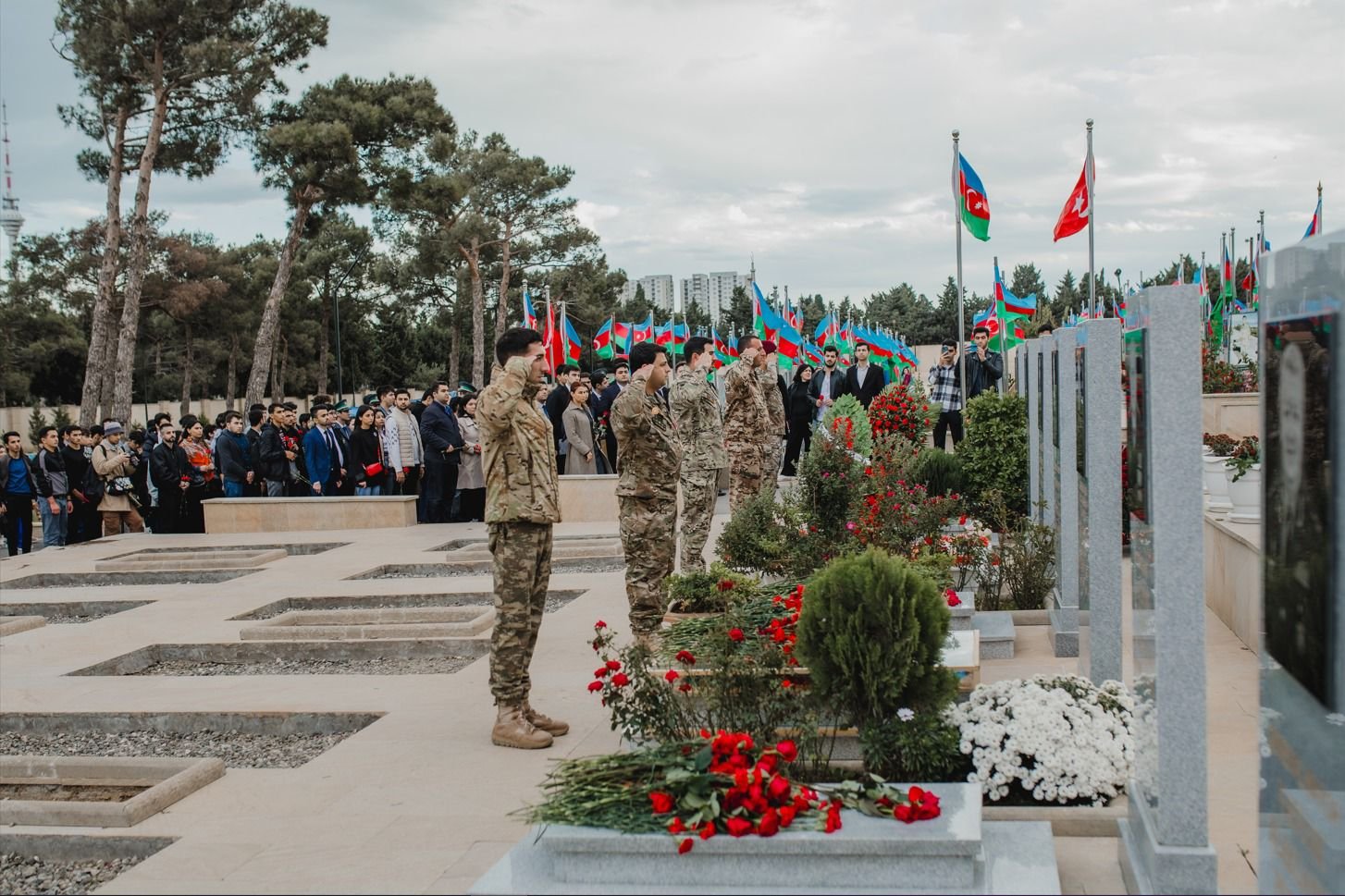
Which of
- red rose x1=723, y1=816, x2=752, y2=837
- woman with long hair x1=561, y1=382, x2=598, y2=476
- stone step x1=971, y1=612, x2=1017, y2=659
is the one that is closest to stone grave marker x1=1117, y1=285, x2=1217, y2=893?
red rose x1=723, y1=816, x2=752, y2=837

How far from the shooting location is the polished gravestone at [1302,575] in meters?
2.68

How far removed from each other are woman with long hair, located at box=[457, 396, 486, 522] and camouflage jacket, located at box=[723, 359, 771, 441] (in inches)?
214

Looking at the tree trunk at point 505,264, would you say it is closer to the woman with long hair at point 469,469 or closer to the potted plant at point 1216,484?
the woman with long hair at point 469,469

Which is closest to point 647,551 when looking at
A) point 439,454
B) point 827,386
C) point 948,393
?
point 439,454

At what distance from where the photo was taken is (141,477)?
58.6 ft

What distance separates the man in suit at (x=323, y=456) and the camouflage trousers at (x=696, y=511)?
8557mm

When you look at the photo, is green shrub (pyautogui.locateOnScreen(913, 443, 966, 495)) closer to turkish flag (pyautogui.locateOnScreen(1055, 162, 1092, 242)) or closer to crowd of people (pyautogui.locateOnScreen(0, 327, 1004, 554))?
crowd of people (pyautogui.locateOnScreen(0, 327, 1004, 554))

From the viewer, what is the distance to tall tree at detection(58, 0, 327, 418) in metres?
26.8

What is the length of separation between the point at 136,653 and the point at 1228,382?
15.2 metres

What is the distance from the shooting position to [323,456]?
56.0 ft

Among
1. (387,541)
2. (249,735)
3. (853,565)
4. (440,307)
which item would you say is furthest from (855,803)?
(440,307)

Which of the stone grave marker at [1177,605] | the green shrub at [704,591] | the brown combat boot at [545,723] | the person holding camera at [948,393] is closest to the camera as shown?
the stone grave marker at [1177,605]

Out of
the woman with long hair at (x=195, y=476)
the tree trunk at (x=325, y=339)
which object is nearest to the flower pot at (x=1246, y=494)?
the woman with long hair at (x=195, y=476)

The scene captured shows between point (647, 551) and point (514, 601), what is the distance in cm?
190
